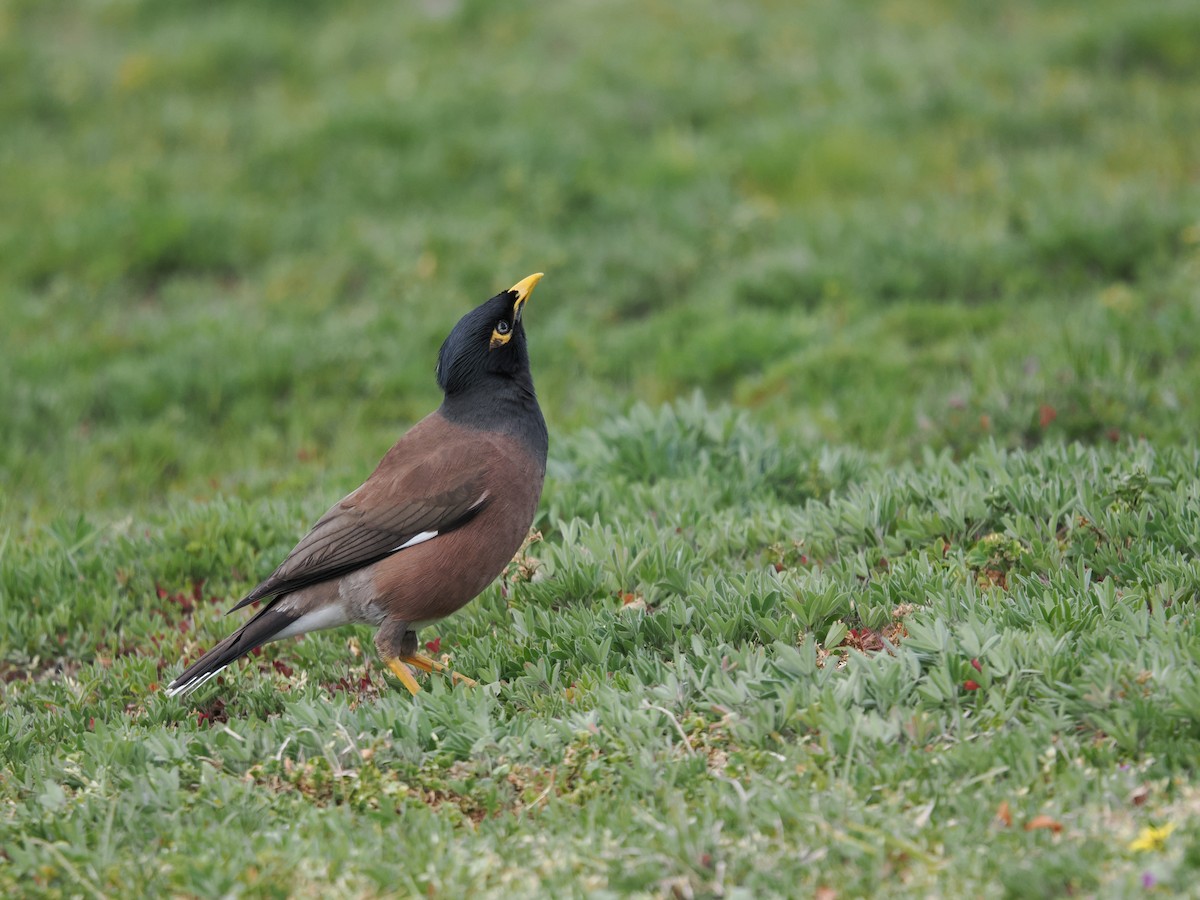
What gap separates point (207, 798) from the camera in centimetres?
461

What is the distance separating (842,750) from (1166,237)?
737 centimetres

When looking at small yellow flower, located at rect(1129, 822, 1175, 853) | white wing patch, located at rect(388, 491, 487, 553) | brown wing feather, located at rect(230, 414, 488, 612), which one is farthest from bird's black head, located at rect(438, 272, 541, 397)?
small yellow flower, located at rect(1129, 822, 1175, 853)

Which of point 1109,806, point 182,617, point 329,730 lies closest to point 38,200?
point 182,617

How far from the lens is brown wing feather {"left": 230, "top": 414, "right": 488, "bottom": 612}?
593cm

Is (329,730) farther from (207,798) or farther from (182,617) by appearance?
(182,617)

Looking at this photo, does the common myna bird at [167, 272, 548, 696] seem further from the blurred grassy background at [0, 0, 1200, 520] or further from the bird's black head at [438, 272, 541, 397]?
the blurred grassy background at [0, 0, 1200, 520]

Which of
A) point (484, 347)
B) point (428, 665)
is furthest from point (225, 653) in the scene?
point (484, 347)

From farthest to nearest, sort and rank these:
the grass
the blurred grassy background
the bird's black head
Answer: the blurred grassy background < the bird's black head < the grass

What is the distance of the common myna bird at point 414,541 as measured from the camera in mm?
5824

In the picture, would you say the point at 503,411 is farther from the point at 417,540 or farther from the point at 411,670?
the point at 411,670

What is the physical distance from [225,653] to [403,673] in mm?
775

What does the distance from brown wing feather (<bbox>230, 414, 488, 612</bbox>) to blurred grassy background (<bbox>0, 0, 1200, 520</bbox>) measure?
2087 mm

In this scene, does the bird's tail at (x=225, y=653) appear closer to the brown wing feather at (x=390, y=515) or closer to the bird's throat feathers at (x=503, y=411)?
the brown wing feather at (x=390, y=515)

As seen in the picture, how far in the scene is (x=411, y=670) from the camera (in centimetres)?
580
